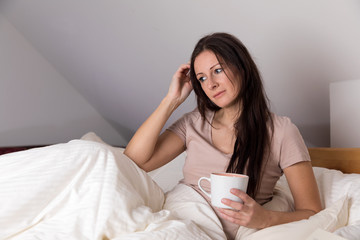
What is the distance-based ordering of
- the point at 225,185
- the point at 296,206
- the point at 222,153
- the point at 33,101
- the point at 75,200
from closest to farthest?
the point at 225,185
the point at 75,200
the point at 296,206
the point at 222,153
the point at 33,101

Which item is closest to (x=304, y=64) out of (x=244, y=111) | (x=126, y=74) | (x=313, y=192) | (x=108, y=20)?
(x=244, y=111)

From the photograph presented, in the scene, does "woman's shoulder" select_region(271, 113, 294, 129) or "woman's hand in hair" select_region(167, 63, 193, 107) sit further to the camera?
"woman's hand in hair" select_region(167, 63, 193, 107)

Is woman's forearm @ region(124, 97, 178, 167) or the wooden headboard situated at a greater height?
woman's forearm @ region(124, 97, 178, 167)

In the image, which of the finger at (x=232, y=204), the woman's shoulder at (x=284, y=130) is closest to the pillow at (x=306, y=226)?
the finger at (x=232, y=204)

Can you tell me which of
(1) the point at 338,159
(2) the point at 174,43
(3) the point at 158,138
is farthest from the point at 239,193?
(2) the point at 174,43

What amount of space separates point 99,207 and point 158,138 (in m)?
0.46

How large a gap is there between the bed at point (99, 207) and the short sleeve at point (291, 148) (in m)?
0.16

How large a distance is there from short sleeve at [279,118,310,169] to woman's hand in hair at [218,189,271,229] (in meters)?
0.21

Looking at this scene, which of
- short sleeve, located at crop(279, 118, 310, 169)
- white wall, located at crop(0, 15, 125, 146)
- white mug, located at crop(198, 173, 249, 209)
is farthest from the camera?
white wall, located at crop(0, 15, 125, 146)

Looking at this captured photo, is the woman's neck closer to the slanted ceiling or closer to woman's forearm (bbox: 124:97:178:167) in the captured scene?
woman's forearm (bbox: 124:97:178:167)

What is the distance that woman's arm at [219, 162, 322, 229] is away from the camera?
881mm

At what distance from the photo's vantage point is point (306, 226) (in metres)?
0.91

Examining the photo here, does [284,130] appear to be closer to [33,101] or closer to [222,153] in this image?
[222,153]

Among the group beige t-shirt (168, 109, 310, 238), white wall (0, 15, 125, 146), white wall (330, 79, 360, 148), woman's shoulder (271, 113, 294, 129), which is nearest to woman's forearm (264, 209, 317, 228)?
beige t-shirt (168, 109, 310, 238)
